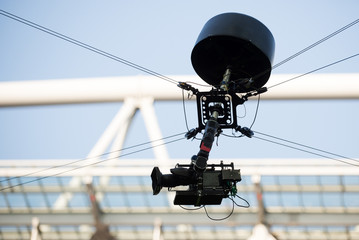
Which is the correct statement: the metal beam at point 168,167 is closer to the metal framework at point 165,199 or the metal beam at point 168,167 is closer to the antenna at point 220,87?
the metal framework at point 165,199

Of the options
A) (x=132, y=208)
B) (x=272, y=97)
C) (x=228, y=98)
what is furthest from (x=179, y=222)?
(x=228, y=98)

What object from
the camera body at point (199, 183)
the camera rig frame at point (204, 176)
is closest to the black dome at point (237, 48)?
the camera rig frame at point (204, 176)

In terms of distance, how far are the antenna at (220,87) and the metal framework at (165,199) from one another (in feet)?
48.1

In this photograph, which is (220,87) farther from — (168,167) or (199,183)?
(168,167)

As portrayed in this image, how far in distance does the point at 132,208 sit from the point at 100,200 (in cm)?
140

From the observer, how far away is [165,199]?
84.0ft

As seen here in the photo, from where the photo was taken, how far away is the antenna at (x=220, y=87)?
28.4ft

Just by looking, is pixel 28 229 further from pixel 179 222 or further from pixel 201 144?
pixel 201 144

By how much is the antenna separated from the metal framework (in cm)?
1467

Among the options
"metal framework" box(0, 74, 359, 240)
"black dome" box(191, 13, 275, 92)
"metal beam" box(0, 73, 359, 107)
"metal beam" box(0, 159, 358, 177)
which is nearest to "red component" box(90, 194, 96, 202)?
"metal framework" box(0, 74, 359, 240)

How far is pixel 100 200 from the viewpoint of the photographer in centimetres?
2600

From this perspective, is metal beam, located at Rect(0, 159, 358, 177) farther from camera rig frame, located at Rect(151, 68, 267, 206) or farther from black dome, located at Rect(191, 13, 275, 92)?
camera rig frame, located at Rect(151, 68, 267, 206)

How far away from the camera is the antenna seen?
865cm

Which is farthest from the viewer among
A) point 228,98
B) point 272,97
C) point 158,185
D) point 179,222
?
point 272,97
